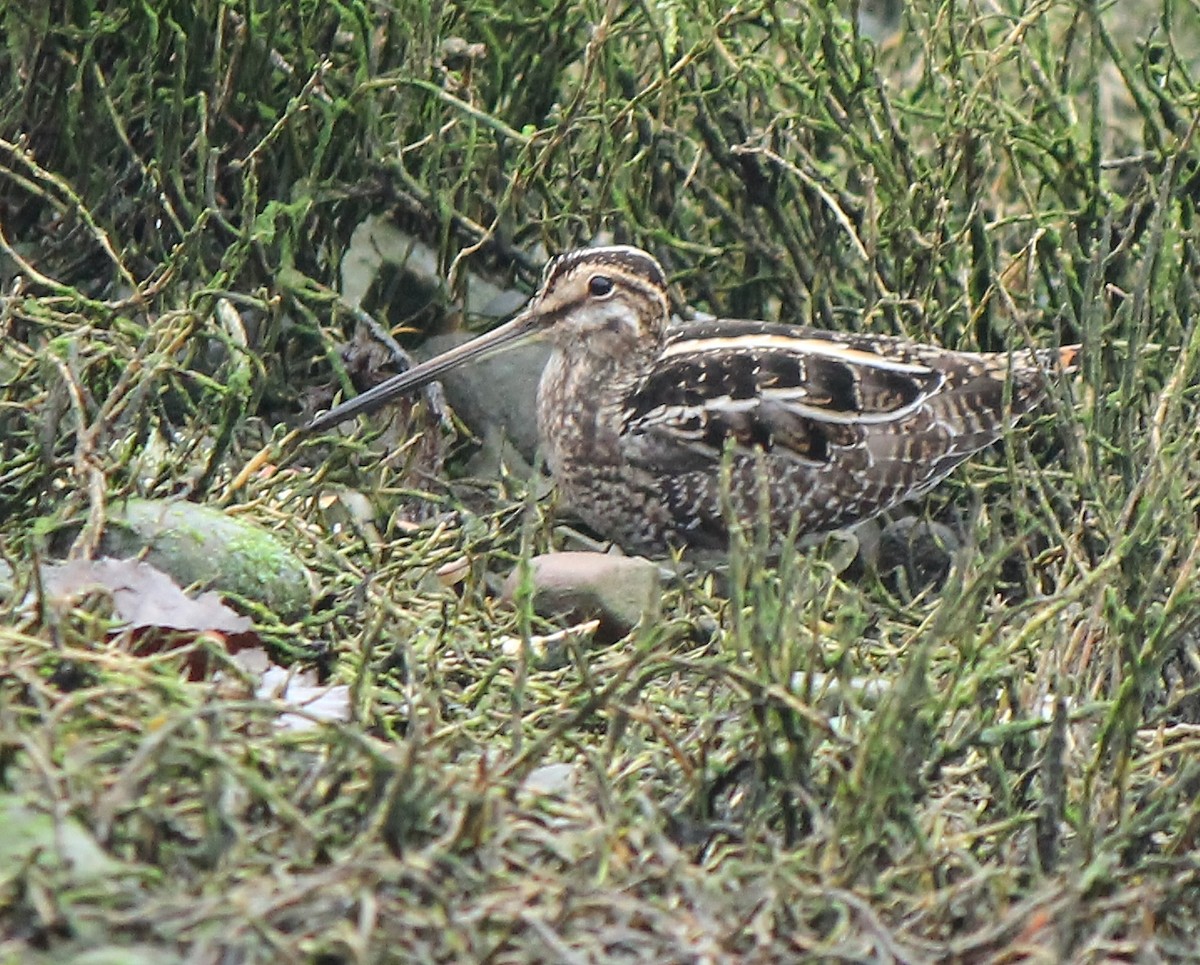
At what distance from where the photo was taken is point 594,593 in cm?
382

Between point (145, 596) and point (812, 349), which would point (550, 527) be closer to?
point (812, 349)

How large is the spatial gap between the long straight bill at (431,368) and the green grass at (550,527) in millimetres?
90

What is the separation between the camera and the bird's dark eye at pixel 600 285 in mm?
4508

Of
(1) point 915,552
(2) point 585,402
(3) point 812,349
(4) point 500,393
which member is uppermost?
(3) point 812,349

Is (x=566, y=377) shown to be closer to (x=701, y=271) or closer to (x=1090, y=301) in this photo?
(x=701, y=271)

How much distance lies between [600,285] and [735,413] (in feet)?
1.39

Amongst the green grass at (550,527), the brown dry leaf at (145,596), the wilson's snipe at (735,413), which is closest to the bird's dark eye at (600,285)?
the wilson's snipe at (735,413)

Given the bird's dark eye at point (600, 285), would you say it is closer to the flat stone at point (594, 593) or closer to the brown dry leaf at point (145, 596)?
the flat stone at point (594, 593)

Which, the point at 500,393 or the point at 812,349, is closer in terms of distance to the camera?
the point at 812,349

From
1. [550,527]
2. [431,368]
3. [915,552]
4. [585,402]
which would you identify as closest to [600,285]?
[585,402]

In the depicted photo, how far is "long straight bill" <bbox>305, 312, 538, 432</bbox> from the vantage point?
4266 millimetres

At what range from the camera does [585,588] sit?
3.82 metres

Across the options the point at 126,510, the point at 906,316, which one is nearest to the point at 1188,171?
the point at 906,316

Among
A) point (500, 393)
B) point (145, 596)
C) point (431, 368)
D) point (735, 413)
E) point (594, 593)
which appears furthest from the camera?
point (500, 393)
